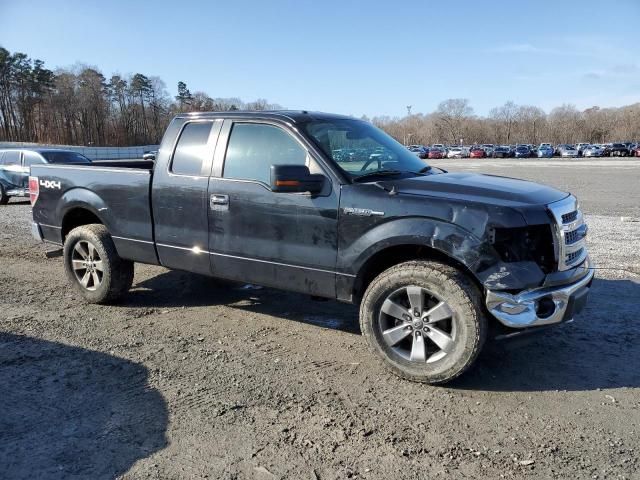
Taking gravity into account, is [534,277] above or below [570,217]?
below

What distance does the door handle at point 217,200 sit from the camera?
15.0 ft

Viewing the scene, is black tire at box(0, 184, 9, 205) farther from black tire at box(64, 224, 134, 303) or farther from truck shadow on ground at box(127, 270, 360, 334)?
black tire at box(64, 224, 134, 303)

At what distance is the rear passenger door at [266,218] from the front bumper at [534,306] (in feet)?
4.29

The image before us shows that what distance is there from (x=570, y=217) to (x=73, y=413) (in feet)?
12.6

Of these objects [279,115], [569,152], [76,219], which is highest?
[569,152]

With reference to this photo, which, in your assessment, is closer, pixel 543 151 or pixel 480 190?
pixel 480 190

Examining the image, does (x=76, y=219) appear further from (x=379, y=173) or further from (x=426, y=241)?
(x=426, y=241)

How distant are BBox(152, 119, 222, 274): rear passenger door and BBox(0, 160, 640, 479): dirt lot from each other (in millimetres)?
756

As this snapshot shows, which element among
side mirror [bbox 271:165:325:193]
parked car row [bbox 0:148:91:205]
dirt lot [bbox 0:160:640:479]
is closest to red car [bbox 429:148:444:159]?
parked car row [bbox 0:148:91:205]

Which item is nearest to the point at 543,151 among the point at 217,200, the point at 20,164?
the point at 20,164

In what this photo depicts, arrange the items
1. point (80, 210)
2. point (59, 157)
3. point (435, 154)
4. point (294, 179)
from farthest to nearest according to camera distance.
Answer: point (435, 154) → point (59, 157) → point (80, 210) → point (294, 179)

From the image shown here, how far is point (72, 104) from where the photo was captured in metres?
94.4

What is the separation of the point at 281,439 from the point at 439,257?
5.93 ft

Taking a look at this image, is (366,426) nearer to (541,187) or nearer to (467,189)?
(467,189)
